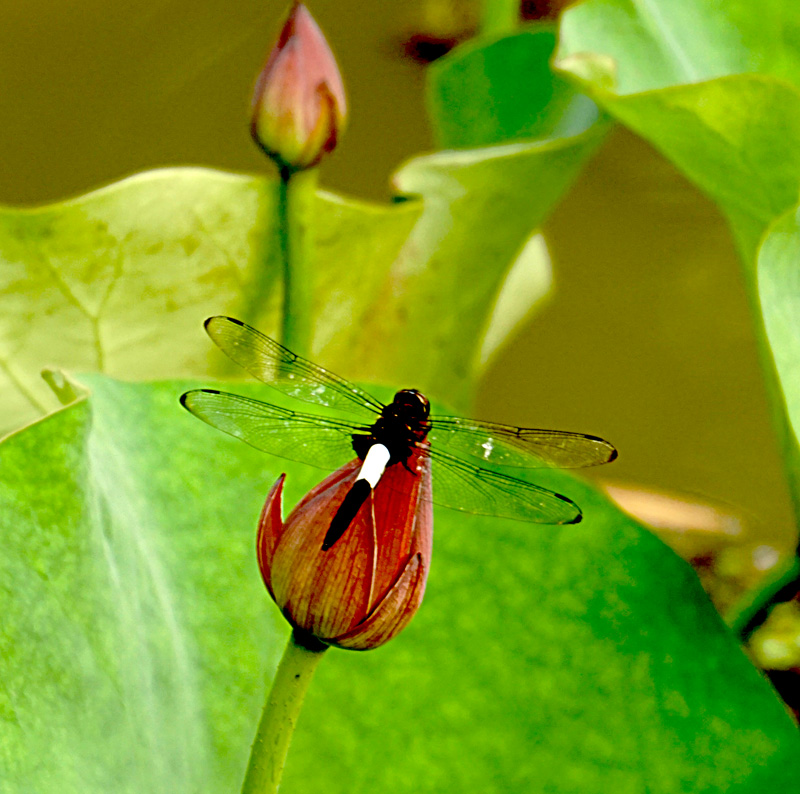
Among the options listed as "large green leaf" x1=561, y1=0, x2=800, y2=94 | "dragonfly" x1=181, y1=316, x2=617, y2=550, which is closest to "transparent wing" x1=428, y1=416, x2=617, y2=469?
"dragonfly" x1=181, y1=316, x2=617, y2=550

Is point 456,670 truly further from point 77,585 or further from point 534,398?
point 534,398

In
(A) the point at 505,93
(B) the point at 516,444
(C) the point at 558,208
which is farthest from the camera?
(C) the point at 558,208

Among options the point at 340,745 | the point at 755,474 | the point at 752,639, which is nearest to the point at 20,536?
the point at 340,745

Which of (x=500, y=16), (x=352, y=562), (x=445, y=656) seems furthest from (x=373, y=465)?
(x=500, y=16)

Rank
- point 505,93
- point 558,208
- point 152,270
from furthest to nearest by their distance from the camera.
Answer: point 558,208, point 505,93, point 152,270

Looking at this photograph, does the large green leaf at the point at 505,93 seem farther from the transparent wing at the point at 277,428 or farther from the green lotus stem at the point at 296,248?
the transparent wing at the point at 277,428

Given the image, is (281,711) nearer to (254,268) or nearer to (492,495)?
(492,495)

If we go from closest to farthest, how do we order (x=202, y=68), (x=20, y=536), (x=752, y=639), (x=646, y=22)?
1. (x=20, y=536)
2. (x=646, y=22)
3. (x=752, y=639)
4. (x=202, y=68)
